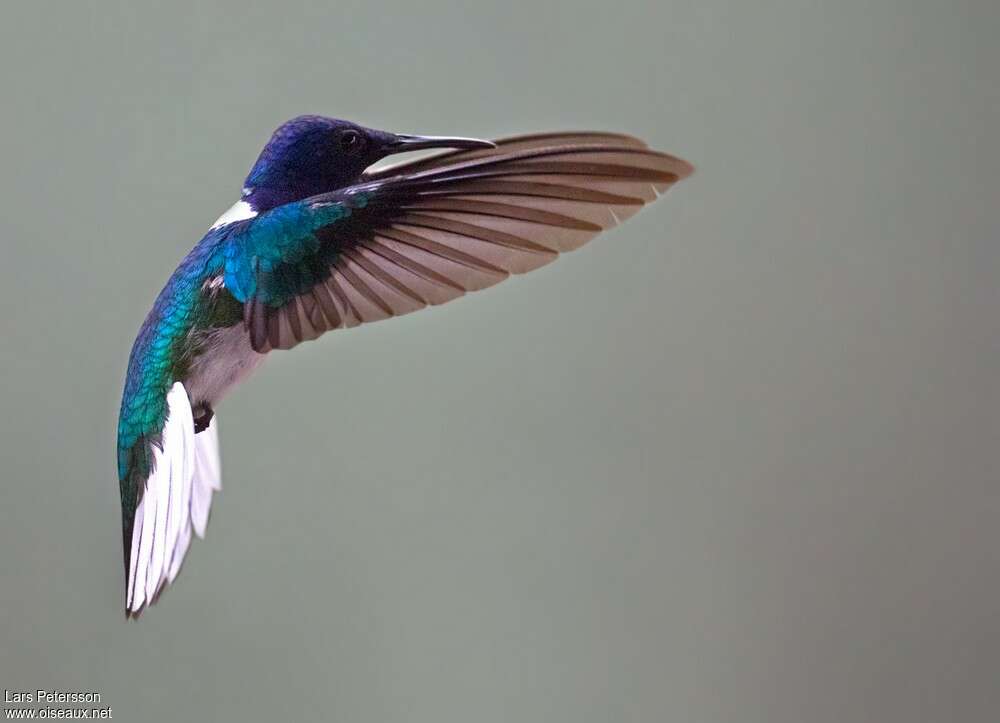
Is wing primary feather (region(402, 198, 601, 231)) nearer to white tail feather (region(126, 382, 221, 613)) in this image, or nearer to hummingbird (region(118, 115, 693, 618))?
hummingbird (region(118, 115, 693, 618))

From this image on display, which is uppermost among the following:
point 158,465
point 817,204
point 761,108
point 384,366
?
point 761,108

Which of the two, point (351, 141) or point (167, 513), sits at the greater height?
point (351, 141)

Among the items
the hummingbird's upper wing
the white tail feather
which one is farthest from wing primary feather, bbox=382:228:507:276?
the white tail feather

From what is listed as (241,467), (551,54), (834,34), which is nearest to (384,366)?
(241,467)

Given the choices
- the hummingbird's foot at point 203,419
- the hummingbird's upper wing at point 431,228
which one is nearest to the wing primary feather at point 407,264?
the hummingbird's upper wing at point 431,228

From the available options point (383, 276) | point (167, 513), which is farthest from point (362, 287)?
point (167, 513)

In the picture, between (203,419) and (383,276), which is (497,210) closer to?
(383,276)

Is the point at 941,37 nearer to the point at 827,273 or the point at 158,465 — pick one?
the point at 827,273
